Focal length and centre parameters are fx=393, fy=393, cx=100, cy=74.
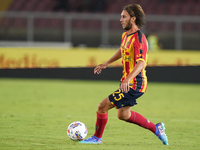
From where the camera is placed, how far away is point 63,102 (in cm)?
988

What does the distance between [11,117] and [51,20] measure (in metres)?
9.02

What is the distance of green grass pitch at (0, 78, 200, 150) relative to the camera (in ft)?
16.9

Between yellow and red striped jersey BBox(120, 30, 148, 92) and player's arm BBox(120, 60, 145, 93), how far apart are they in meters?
0.10

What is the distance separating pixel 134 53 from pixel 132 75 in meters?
0.38

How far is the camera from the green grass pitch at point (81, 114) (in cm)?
516

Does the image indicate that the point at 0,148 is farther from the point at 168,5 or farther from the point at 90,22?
the point at 168,5

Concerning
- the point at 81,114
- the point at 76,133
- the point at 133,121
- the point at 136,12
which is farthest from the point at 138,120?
the point at 81,114

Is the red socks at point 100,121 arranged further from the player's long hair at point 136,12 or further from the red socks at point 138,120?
the player's long hair at point 136,12

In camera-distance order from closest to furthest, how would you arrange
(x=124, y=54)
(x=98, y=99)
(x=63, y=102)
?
1. (x=124, y=54)
2. (x=63, y=102)
3. (x=98, y=99)

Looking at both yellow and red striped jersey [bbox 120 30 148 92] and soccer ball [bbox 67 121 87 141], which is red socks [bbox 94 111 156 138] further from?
yellow and red striped jersey [bbox 120 30 148 92]

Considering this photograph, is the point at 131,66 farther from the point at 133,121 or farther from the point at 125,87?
the point at 133,121

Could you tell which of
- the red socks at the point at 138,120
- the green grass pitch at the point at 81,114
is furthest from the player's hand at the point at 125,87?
the green grass pitch at the point at 81,114

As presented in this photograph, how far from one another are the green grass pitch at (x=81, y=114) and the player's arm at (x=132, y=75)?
827 millimetres

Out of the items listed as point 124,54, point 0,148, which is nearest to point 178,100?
point 124,54
